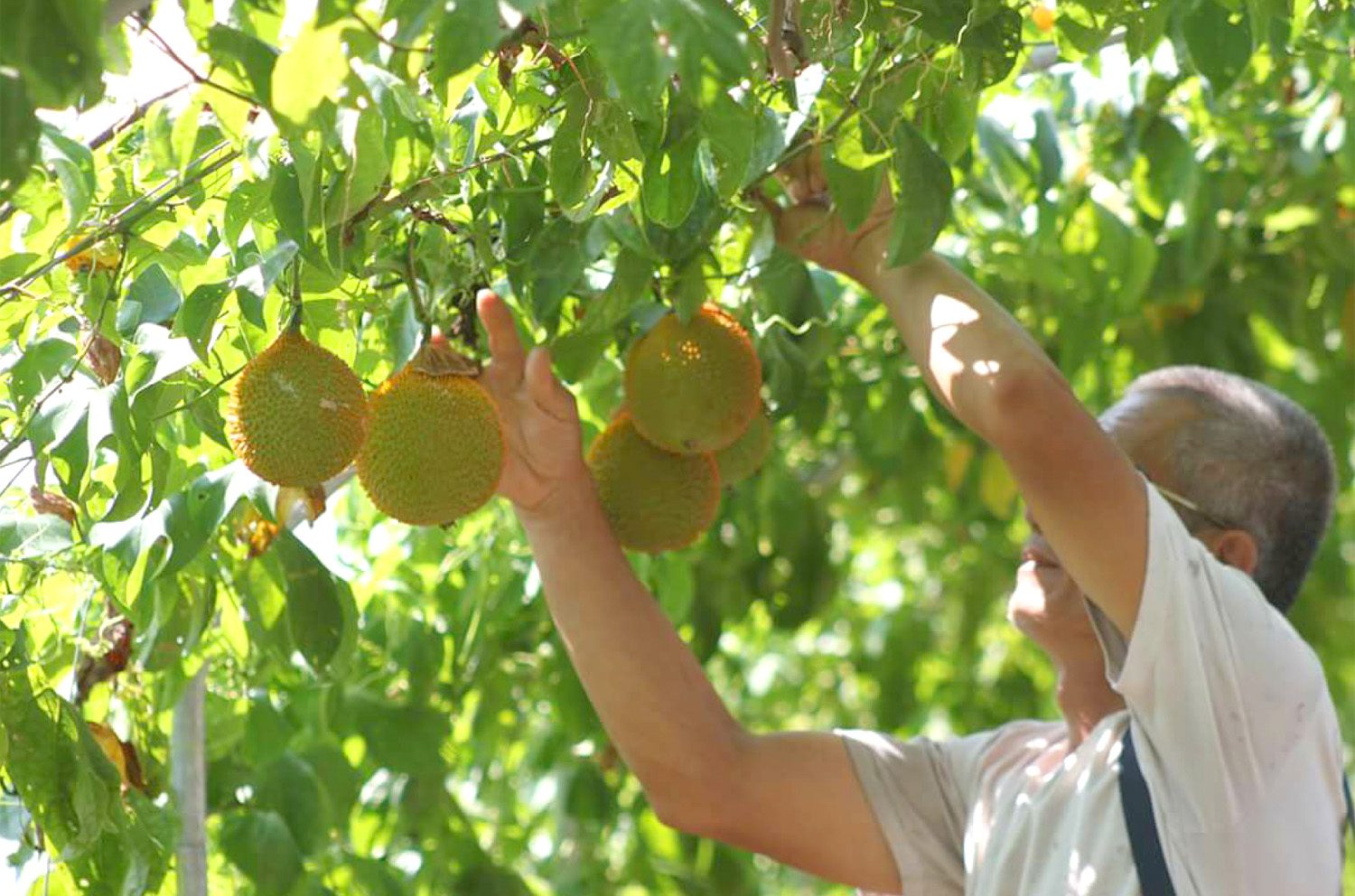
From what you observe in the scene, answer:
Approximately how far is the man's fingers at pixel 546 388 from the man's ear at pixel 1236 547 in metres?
0.82

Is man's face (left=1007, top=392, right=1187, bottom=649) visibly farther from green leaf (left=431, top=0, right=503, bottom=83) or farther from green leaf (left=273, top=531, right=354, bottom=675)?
green leaf (left=431, top=0, right=503, bottom=83)

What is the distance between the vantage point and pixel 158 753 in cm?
218

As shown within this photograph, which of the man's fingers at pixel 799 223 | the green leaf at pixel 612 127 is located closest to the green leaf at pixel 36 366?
the green leaf at pixel 612 127

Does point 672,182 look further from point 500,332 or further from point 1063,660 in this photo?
point 1063,660

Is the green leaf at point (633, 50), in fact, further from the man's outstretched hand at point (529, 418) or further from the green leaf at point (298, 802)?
the green leaf at point (298, 802)

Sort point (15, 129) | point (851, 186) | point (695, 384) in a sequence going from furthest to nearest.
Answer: point (695, 384), point (851, 186), point (15, 129)

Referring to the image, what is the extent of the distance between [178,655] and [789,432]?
1803mm

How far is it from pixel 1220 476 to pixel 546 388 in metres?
0.84

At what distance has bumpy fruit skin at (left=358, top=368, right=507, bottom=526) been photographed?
1.64 meters

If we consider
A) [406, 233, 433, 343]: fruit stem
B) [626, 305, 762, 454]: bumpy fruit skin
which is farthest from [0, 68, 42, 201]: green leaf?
[626, 305, 762, 454]: bumpy fruit skin

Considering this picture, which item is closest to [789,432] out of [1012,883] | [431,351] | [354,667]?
[354,667]

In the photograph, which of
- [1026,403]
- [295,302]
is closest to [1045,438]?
[1026,403]

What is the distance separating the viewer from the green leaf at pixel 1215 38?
1.76 metres

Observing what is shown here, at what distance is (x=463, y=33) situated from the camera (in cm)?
107
